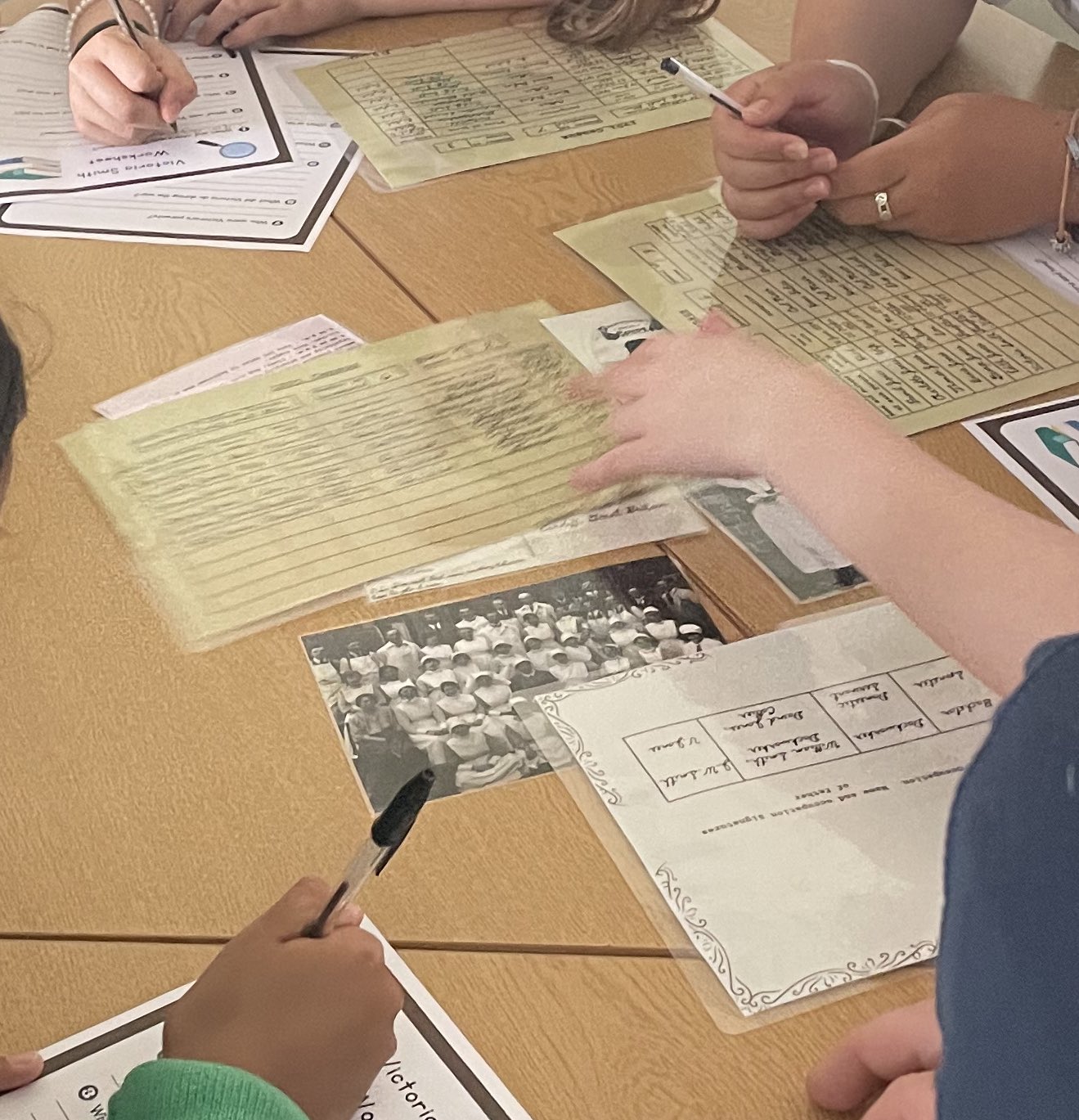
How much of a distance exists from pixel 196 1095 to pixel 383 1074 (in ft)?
0.25

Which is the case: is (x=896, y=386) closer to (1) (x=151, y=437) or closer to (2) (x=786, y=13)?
(1) (x=151, y=437)

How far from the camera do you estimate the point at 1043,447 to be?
90cm

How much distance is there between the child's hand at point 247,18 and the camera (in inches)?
52.2

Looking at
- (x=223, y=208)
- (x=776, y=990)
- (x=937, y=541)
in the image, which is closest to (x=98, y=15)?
(x=223, y=208)

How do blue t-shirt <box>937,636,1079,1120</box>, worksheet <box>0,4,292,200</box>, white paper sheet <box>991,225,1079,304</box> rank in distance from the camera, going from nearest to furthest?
blue t-shirt <box>937,636,1079,1120</box>, white paper sheet <box>991,225,1079,304</box>, worksheet <box>0,4,292,200</box>

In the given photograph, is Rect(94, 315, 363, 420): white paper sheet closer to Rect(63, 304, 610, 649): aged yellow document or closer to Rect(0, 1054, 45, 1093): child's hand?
Rect(63, 304, 610, 649): aged yellow document

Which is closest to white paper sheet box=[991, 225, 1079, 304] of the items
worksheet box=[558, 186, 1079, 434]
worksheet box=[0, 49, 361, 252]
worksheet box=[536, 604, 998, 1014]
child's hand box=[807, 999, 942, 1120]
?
worksheet box=[558, 186, 1079, 434]

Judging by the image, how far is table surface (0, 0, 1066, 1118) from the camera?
58 cm

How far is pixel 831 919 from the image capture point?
616 millimetres

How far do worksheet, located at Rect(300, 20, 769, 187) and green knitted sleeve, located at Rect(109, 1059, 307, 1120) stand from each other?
30.8 inches

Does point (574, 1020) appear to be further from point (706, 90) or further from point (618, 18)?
point (618, 18)

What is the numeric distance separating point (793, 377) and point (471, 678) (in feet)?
0.82

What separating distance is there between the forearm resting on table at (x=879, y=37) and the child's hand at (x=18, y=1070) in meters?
1.00

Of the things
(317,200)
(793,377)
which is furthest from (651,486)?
(317,200)
